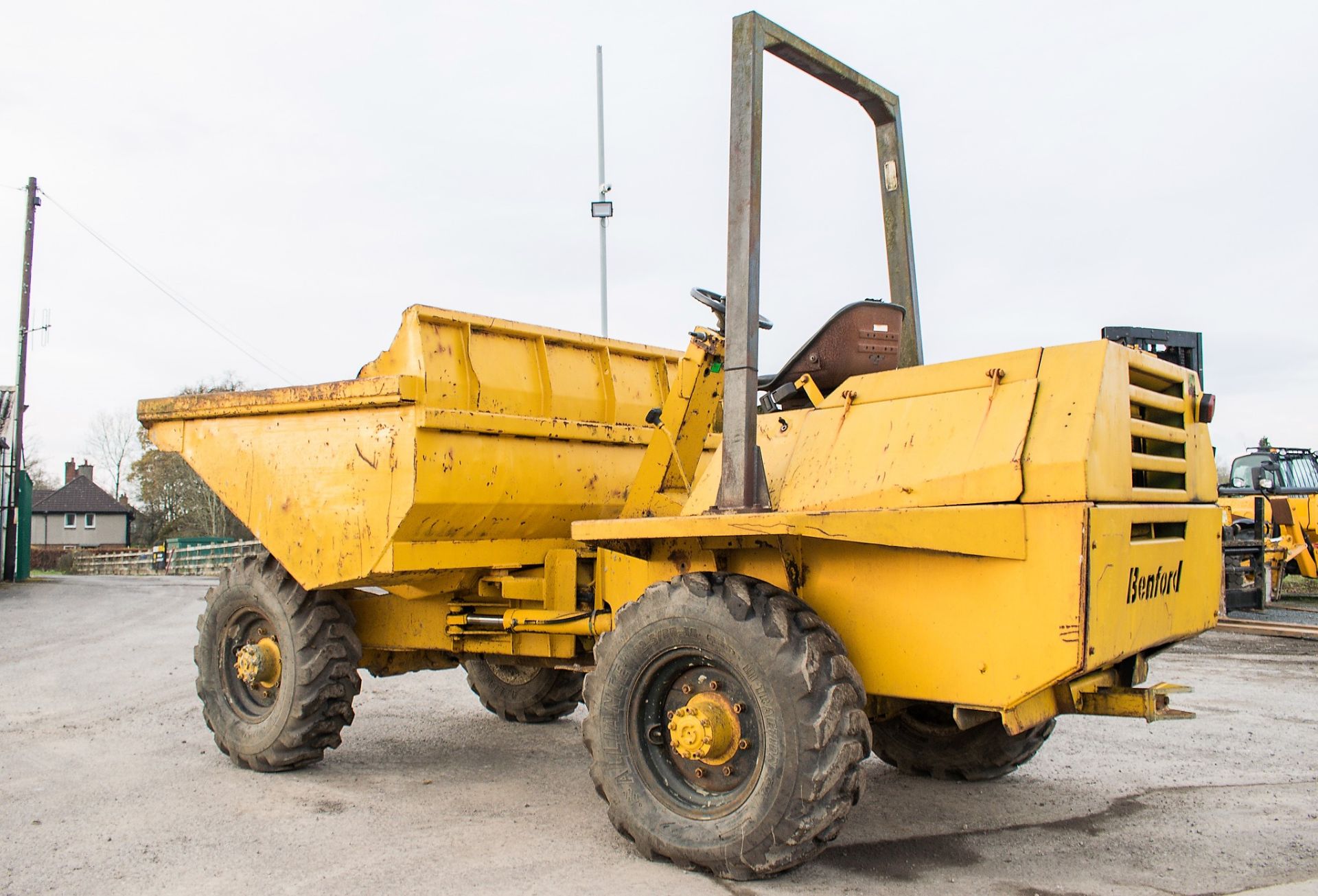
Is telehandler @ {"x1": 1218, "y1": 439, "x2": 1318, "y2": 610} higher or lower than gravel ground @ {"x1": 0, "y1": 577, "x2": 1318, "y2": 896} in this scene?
higher

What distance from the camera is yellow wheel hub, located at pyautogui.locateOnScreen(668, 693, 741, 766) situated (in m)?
4.20

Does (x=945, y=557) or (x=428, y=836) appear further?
(x=428, y=836)

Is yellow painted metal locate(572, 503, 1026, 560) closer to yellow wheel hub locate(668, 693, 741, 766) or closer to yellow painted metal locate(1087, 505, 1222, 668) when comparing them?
yellow painted metal locate(1087, 505, 1222, 668)

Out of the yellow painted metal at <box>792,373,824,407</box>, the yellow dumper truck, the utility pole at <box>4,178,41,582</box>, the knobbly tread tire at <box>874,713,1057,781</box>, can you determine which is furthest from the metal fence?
the yellow painted metal at <box>792,373,824,407</box>

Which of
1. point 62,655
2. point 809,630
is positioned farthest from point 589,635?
point 62,655

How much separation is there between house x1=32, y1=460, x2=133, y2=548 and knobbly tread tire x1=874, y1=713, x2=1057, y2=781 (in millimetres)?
64259

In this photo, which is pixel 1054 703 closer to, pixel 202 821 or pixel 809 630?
pixel 809 630

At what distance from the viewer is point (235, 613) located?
6504mm

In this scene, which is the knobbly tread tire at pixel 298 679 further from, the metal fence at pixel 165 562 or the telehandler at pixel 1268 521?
the metal fence at pixel 165 562

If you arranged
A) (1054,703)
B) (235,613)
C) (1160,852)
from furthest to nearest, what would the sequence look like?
(235,613) → (1160,852) → (1054,703)

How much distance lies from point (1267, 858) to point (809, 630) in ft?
6.75

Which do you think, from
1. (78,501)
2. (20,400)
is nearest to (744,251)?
(20,400)

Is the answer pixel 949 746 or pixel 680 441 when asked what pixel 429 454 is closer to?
pixel 680 441

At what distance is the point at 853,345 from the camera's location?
15.1 ft
